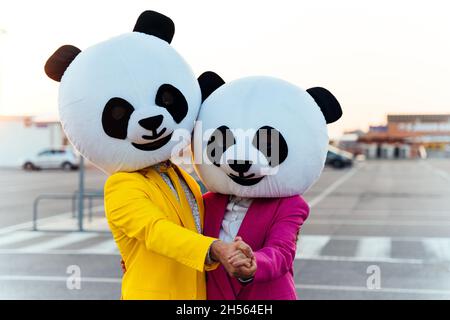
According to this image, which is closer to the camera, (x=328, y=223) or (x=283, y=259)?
(x=283, y=259)

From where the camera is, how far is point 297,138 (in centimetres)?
281

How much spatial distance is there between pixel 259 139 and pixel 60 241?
349 inches

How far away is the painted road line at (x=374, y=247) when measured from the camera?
979 cm

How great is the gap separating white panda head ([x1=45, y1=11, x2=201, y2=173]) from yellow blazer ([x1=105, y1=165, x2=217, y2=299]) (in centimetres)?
12

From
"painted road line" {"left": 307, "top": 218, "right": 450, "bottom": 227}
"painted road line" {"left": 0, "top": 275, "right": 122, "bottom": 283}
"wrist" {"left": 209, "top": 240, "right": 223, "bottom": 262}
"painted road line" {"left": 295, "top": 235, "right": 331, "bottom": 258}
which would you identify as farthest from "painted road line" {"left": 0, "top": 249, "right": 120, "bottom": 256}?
"wrist" {"left": 209, "top": 240, "right": 223, "bottom": 262}

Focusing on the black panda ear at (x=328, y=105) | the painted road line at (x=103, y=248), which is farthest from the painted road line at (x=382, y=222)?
the black panda ear at (x=328, y=105)

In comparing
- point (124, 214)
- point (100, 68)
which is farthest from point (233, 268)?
point (100, 68)

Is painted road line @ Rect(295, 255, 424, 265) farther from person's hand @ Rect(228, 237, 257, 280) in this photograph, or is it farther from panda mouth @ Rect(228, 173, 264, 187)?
person's hand @ Rect(228, 237, 257, 280)

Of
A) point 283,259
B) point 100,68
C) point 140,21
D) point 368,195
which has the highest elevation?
point 140,21

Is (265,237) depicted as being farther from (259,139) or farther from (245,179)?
(259,139)

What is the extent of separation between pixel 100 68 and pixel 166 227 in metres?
0.72

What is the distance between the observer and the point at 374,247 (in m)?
10.5
